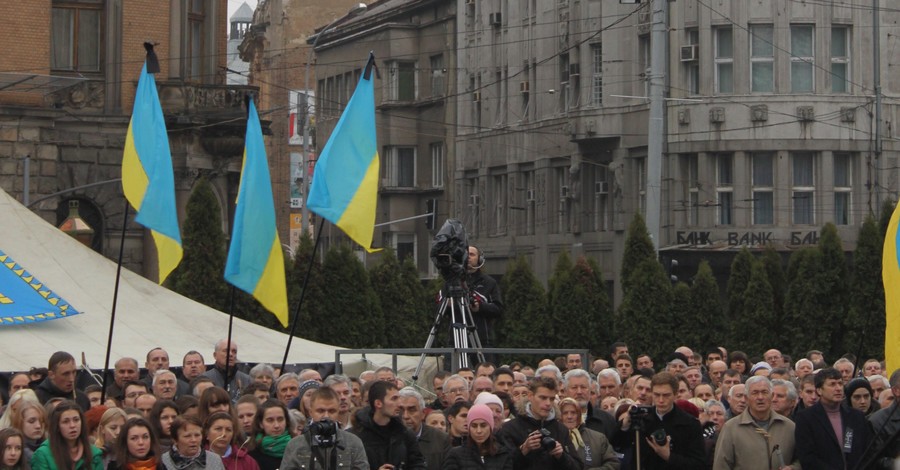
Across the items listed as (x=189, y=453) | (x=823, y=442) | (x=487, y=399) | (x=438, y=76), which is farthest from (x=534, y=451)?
(x=438, y=76)

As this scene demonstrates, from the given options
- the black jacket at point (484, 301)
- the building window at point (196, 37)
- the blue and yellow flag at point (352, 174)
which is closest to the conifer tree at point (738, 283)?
the building window at point (196, 37)

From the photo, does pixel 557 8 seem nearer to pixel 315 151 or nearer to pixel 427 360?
pixel 315 151

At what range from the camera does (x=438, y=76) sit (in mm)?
69750

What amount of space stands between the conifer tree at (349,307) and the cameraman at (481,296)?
1756 centimetres

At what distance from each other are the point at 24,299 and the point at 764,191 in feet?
109

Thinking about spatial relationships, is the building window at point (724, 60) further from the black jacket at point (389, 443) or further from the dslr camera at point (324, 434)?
the dslr camera at point (324, 434)

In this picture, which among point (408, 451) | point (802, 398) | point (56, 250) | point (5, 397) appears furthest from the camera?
point (56, 250)

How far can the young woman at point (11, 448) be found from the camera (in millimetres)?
12516

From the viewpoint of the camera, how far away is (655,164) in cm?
3562

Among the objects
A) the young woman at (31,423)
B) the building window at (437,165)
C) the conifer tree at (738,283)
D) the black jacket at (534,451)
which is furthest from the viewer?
the building window at (437,165)

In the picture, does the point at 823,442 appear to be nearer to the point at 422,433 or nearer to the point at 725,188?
the point at 422,433

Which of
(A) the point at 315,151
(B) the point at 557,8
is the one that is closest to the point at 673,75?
(B) the point at 557,8

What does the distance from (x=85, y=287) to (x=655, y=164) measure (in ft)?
47.6

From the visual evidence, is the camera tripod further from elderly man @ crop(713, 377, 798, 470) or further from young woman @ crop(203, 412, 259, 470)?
young woman @ crop(203, 412, 259, 470)
